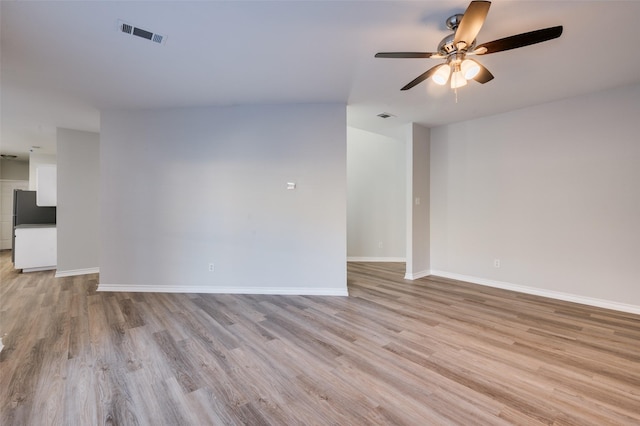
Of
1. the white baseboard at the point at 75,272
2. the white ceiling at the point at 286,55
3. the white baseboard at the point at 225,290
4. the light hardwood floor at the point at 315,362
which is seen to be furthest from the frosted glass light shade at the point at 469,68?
the white baseboard at the point at 75,272

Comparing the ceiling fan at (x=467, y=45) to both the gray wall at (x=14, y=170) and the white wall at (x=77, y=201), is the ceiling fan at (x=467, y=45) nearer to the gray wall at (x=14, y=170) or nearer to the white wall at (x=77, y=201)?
the white wall at (x=77, y=201)

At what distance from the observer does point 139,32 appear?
2.22 meters

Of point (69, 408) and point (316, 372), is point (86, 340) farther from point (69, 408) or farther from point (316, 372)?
point (316, 372)

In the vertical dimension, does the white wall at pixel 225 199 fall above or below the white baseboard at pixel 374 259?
above

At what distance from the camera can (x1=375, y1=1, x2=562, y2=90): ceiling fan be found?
1.71m

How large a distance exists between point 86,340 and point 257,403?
76.0 inches

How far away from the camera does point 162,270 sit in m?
3.97

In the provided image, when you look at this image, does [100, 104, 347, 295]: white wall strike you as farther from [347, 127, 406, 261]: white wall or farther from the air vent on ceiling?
[347, 127, 406, 261]: white wall

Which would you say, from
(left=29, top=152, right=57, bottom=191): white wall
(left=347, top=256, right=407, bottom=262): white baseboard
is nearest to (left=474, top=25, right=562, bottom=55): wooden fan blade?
(left=347, top=256, right=407, bottom=262): white baseboard

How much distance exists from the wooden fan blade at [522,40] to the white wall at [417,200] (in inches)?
107

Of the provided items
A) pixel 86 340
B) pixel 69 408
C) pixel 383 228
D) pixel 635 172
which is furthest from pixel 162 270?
pixel 635 172

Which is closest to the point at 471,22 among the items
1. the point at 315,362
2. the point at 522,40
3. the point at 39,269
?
the point at 522,40

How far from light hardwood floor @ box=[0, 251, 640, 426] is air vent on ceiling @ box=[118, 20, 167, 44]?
2.65 meters

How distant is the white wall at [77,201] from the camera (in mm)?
4777
